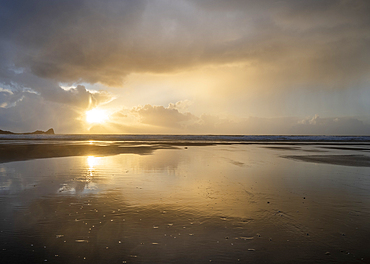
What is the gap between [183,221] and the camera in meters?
7.14

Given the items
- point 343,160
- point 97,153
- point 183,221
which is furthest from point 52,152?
point 343,160

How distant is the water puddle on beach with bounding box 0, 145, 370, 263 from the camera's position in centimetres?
524

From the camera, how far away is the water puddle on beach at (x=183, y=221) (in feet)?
17.2

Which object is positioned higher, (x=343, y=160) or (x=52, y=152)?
(x=52, y=152)

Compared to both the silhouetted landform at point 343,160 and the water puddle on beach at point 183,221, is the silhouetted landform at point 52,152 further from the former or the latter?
the silhouetted landform at point 343,160

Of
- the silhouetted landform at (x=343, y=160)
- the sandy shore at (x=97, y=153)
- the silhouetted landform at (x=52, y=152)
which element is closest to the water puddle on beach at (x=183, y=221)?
the silhouetted landform at (x=343, y=160)

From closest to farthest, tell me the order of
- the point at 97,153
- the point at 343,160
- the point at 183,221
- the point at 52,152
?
the point at 183,221 < the point at 343,160 < the point at 97,153 < the point at 52,152

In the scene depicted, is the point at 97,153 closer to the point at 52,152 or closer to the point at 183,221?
the point at 52,152

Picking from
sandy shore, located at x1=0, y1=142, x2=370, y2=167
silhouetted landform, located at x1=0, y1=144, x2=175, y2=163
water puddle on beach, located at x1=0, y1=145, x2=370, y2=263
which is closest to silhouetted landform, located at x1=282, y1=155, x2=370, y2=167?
sandy shore, located at x1=0, y1=142, x2=370, y2=167

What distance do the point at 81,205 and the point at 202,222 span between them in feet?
15.8

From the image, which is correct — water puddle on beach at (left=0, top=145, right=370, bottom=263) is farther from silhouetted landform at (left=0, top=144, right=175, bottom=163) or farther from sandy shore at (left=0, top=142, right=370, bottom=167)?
silhouetted landform at (left=0, top=144, right=175, bottom=163)

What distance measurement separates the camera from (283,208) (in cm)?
838

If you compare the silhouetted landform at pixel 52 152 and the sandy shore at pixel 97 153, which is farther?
the silhouetted landform at pixel 52 152

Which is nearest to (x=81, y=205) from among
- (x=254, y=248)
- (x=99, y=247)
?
(x=99, y=247)
